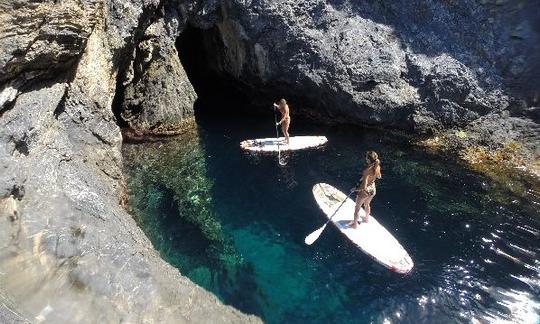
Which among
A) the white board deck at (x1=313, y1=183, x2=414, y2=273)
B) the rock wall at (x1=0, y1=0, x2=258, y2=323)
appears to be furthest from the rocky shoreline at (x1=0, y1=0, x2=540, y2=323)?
the white board deck at (x1=313, y1=183, x2=414, y2=273)

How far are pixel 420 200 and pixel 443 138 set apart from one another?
541 centimetres

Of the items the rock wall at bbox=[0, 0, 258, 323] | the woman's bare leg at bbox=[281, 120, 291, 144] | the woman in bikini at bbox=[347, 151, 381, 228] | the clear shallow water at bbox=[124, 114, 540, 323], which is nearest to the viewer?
the rock wall at bbox=[0, 0, 258, 323]

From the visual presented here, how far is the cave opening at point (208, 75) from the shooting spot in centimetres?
2562

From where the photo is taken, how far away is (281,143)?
21.4 metres

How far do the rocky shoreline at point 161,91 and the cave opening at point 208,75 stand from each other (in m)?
0.17

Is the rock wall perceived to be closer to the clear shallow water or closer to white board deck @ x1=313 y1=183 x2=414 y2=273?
the clear shallow water

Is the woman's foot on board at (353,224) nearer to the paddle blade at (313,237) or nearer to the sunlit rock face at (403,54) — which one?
the paddle blade at (313,237)

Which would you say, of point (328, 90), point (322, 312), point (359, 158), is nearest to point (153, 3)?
point (328, 90)

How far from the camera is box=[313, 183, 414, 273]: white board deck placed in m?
14.3

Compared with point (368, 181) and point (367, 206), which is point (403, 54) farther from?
point (368, 181)

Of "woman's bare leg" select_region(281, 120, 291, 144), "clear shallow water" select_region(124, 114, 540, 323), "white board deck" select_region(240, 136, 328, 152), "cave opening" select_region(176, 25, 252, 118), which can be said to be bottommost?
"clear shallow water" select_region(124, 114, 540, 323)

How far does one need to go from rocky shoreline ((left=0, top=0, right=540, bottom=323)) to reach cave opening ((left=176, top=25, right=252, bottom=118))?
0.56 ft

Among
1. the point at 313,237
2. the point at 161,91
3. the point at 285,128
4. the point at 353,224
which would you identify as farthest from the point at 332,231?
the point at 161,91

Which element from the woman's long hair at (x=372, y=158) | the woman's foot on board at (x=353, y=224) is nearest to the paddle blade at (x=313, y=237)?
the woman's foot on board at (x=353, y=224)
